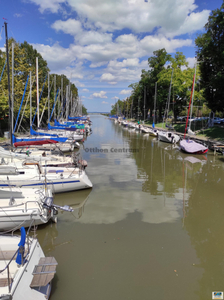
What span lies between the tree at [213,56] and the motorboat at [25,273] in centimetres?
2883

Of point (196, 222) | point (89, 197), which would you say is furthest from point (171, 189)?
point (89, 197)

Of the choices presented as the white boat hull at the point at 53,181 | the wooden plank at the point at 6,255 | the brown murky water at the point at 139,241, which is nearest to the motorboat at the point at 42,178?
the white boat hull at the point at 53,181

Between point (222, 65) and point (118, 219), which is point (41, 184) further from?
point (222, 65)

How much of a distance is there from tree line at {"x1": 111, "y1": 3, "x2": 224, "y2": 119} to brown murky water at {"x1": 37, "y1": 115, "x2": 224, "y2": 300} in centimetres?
2178

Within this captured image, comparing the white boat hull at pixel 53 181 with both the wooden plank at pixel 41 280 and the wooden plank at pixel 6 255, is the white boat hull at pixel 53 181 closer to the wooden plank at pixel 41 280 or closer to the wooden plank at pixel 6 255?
the wooden plank at pixel 6 255

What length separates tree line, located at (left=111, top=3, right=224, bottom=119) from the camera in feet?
91.9

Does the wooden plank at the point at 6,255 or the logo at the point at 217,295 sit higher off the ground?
the wooden plank at the point at 6,255

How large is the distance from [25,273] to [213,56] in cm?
3297

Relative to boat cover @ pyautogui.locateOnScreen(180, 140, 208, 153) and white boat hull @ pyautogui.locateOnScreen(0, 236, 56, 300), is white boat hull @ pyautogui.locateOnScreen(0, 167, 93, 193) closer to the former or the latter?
white boat hull @ pyautogui.locateOnScreen(0, 236, 56, 300)

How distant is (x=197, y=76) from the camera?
1833 inches

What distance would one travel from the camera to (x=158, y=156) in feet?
76.4

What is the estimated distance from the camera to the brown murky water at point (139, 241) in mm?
5574

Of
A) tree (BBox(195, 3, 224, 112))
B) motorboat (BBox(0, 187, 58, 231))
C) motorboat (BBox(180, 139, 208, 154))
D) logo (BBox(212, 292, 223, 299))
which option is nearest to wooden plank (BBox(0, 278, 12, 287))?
motorboat (BBox(0, 187, 58, 231))

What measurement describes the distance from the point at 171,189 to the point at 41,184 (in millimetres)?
7625
